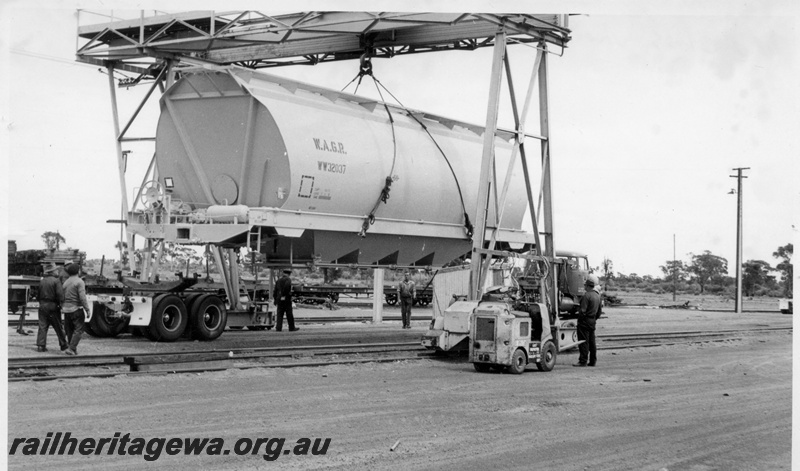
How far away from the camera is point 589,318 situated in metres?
15.8

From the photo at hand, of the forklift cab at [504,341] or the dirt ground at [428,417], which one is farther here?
the forklift cab at [504,341]

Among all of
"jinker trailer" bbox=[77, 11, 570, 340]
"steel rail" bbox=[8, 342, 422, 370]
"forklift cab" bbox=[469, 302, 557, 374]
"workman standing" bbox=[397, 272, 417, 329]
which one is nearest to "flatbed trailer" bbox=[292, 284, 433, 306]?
"workman standing" bbox=[397, 272, 417, 329]

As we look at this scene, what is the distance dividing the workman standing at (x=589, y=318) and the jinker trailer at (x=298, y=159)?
1253 mm

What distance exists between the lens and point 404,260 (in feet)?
66.1

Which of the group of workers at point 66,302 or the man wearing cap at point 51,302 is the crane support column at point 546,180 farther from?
the man wearing cap at point 51,302

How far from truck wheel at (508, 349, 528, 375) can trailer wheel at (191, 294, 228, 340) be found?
22.4ft

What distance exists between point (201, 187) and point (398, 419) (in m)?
8.56

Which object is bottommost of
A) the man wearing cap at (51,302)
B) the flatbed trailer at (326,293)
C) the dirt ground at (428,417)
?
the dirt ground at (428,417)

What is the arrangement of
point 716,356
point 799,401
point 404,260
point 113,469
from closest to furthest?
point 113,469 < point 799,401 < point 716,356 < point 404,260

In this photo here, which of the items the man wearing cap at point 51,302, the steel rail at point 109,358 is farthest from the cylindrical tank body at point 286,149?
the man wearing cap at point 51,302

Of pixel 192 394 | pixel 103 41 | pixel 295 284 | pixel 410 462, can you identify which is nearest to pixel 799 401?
pixel 410 462

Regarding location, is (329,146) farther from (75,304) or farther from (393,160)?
(75,304)

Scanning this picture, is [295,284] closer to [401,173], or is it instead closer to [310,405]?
[401,173]

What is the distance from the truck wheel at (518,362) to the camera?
557 inches
